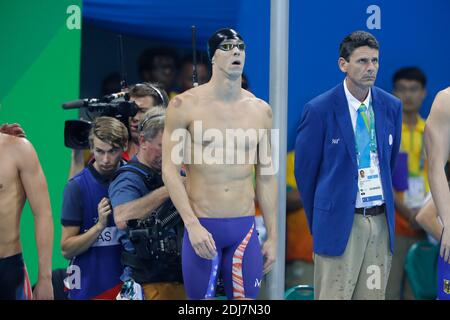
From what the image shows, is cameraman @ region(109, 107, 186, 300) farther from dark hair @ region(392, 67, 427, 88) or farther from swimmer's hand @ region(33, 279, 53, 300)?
dark hair @ region(392, 67, 427, 88)

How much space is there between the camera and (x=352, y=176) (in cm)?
488

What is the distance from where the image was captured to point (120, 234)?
5.09 m

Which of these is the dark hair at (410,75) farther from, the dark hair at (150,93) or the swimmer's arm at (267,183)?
the swimmer's arm at (267,183)

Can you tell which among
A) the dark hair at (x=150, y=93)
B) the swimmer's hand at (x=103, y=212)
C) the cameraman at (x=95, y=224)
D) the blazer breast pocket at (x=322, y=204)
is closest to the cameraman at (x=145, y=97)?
the dark hair at (x=150, y=93)

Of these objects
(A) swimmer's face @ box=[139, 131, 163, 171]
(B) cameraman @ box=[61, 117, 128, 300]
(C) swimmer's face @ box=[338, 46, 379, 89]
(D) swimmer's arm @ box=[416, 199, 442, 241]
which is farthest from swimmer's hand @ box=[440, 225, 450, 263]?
(B) cameraman @ box=[61, 117, 128, 300]

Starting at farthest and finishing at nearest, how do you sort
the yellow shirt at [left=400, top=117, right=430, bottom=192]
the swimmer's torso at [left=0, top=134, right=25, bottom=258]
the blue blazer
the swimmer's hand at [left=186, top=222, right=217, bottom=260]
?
the yellow shirt at [left=400, top=117, right=430, bottom=192]
the blue blazer
the swimmer's torso at [left=0, top=134, right=25, bottom=258]
the swimmer's hand at [left=186, top=222, right=217, bottom=260]

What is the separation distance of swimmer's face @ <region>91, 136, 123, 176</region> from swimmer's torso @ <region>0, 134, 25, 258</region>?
1.71 feet

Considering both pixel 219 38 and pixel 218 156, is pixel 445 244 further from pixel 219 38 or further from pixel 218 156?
pixel 219 38

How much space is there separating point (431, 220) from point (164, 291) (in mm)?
1423

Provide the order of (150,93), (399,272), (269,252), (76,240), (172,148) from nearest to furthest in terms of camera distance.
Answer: (172,148), (269,252), (76,240), (150,93), (399,272)

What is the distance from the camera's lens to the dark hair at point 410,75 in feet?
22.9

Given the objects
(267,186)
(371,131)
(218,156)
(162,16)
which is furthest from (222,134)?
(162,16)

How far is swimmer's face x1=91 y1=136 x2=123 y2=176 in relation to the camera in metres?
5.08
